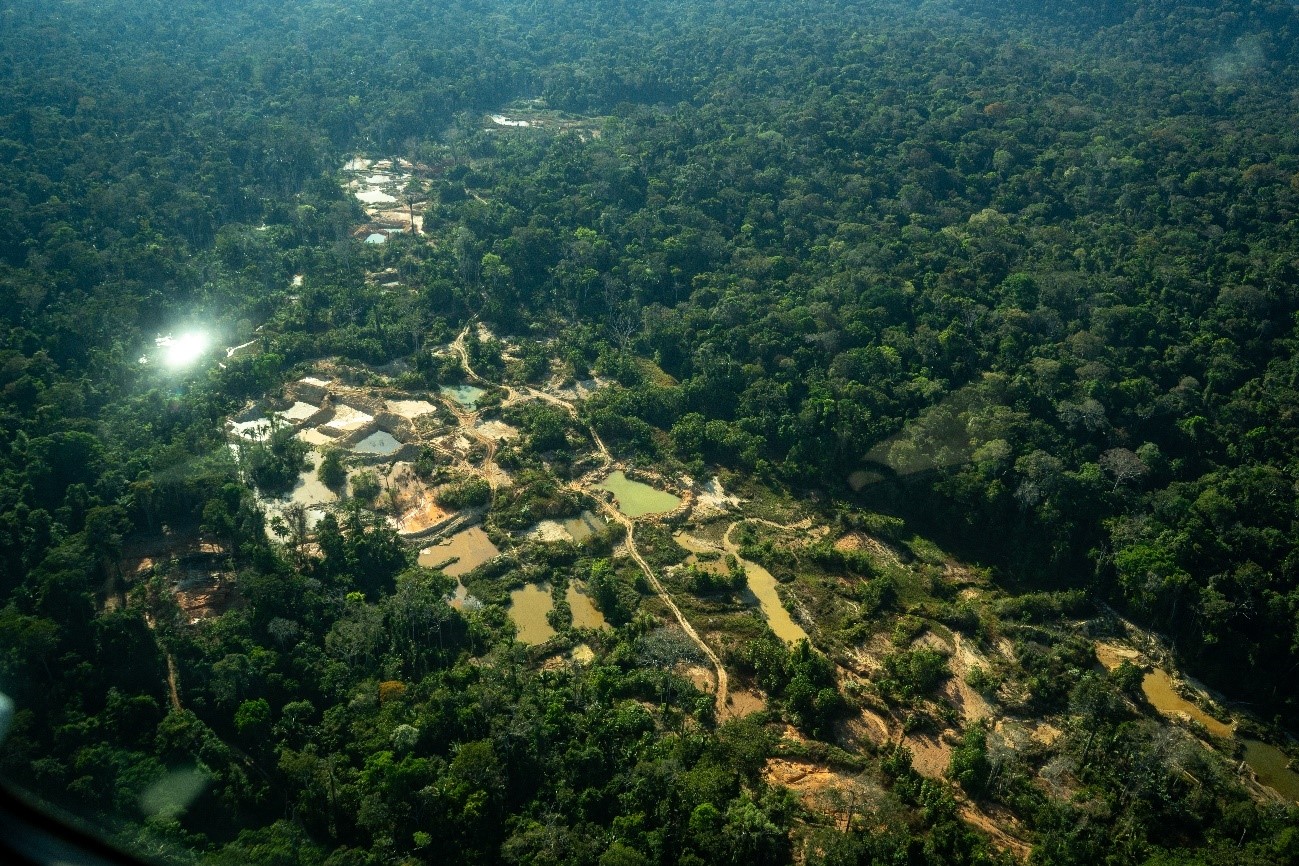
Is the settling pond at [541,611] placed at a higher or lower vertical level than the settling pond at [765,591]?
lower

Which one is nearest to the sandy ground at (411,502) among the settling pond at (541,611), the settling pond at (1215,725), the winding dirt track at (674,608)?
the settling pond at (541,611)

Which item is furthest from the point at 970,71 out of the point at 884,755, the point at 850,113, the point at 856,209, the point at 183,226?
the point at 884,755

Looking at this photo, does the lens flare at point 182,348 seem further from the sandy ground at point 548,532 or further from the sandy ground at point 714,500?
the sandy ground at point 714,500

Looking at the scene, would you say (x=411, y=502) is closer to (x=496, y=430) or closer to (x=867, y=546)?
(x=496, y=430)

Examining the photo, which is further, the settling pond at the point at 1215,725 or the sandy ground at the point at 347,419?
the sandy ground at the point at 347,419

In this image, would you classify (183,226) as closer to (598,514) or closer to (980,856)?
(598,514)

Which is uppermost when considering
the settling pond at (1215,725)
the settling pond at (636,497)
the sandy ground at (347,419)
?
the settling pond at (1215,725)
